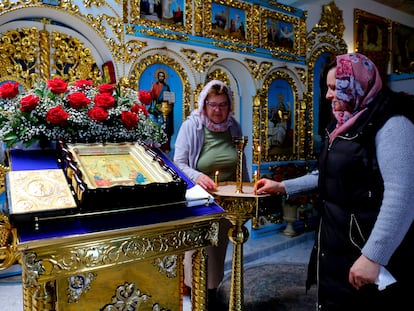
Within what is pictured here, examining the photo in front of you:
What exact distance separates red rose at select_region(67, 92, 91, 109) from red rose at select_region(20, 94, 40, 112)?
6.0 inches

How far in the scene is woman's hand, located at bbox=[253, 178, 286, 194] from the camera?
1.92m

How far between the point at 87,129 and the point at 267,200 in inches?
40.4

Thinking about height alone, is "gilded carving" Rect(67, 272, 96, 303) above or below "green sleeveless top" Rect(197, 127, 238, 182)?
below

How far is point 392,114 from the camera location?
1.37 meters

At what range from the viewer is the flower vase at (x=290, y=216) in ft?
17.4

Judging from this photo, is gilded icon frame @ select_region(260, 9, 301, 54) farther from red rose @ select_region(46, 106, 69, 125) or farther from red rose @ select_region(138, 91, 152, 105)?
red rose @ select_region(46, 106, 69, 125)

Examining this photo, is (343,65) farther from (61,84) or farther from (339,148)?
(61,84)

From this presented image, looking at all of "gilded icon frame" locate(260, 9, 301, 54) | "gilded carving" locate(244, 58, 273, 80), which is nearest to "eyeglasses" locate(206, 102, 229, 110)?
"gilded carving" locate(244, 58, 273, 80)

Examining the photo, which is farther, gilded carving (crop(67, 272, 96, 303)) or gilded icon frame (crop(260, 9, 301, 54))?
gilded icon frame (crop(260, 9, 301, 54))

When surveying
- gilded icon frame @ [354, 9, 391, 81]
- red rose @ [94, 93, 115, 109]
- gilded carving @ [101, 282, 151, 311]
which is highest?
gilded icon frame @ [354, 9, 391, 81]

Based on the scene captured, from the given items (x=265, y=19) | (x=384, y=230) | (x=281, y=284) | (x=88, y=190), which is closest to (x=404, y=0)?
(x=265, y=19)

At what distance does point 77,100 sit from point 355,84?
125cm

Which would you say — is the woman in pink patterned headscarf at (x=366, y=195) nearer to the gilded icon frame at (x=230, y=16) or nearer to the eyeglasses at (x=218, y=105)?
the eyeglasses at (x=218, y=105)

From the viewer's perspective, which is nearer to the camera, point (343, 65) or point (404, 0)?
point (343, 65)
